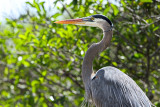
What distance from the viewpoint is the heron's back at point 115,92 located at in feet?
10.3

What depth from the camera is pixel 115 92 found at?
126 inches

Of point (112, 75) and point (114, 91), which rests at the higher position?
point (112, 75)

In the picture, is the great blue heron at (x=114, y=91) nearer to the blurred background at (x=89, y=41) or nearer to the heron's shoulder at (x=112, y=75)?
the heron's shoulder at (x=112, y=75)

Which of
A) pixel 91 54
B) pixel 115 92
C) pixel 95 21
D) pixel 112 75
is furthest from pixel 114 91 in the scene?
pixel 95 21

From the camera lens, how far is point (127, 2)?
13.2 feet

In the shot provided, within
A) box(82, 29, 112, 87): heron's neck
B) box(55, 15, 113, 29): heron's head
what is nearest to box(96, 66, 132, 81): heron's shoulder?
box(82, 29, 112, 87): heron's neck

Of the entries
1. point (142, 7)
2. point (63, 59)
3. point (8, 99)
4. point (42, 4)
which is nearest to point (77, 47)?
point (63, 59)

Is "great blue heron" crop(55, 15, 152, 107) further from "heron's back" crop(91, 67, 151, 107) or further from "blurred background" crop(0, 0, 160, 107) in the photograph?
"blurred background" crop(0, 0, 160, 107)

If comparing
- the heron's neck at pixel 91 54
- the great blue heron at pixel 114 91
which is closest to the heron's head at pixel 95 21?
the heron's neck at pixel 91 54

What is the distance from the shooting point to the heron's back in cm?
313

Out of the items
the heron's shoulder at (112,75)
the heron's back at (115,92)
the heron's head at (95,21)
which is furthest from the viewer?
the heron's head at (95,21)

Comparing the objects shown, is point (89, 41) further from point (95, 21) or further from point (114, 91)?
point (114, 91)

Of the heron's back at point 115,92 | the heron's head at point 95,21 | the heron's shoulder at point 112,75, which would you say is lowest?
the heron's back at point 115,92

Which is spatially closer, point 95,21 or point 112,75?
point 112,75
